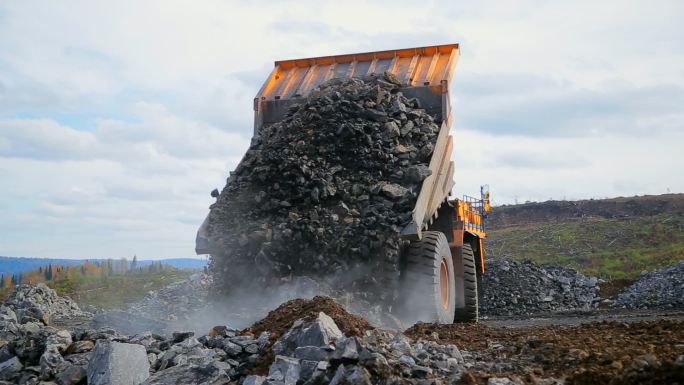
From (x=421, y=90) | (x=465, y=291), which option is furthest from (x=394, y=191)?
(x=465, y=291)

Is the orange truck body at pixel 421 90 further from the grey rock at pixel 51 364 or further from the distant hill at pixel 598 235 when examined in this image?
the distant hill at pixel 598 235

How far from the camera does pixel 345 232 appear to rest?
7719 millimetres

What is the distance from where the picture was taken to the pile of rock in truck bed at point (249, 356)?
13.3ft

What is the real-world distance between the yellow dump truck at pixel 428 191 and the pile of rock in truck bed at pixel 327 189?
0.80ft

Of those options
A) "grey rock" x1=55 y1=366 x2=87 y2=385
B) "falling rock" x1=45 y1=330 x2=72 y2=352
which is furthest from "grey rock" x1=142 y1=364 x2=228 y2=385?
"falling rock" x1=45 y1=330 x2=72 y2=352

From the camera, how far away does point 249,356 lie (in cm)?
486

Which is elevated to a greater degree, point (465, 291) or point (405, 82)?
point (405, 82)

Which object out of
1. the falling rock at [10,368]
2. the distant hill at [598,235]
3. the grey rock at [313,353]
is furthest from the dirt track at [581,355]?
the distant hill at [598,235]

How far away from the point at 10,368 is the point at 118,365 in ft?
3.74

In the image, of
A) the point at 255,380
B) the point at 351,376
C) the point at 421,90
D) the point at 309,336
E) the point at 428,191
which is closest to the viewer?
the point at 351,376

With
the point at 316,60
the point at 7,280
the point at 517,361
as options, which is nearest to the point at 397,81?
the point at 316,60

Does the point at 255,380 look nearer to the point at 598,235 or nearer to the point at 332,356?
the point at 332,356

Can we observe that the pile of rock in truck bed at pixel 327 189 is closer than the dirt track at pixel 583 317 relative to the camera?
Yes

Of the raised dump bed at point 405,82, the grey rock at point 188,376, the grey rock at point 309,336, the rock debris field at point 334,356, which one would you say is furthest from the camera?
the raised dump bed at point 405,82
